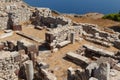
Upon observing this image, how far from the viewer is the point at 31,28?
25688mm

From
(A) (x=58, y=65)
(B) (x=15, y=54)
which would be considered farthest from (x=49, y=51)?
(B) (x=15, y=54)

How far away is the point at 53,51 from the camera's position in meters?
19.8

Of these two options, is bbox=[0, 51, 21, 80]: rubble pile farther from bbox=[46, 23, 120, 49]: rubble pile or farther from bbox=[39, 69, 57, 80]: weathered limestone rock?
bbox=[46, 23, 120, 49]: rubble pile

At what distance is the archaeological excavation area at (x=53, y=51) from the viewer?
14523mm

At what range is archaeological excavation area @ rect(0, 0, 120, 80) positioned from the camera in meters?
14.5

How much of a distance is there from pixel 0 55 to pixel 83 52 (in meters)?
6.71

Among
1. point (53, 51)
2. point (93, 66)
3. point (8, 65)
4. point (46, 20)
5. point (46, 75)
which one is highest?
point (46, 20)

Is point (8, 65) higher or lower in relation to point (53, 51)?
higher

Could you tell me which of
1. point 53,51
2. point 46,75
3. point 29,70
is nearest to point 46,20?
point 53,51

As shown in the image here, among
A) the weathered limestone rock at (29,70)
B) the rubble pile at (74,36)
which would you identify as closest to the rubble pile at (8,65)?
the weathered limestone rock at (29,70)

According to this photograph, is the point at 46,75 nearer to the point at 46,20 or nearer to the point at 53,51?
the point at 53,51

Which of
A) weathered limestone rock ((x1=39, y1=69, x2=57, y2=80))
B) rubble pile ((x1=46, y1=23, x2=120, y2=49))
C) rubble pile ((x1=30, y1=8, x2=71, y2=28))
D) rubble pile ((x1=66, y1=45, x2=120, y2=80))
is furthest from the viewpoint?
rubble pile ((x1=30, y1=8, x2=71, y2=28))

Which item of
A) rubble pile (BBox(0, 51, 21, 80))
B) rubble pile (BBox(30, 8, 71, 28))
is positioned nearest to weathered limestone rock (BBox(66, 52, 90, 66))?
rubble pile (BBox(0, 51, 21, 80))

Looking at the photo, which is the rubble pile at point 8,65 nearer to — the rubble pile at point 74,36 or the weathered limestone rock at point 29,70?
the weathered limestone rock at point 29,70
